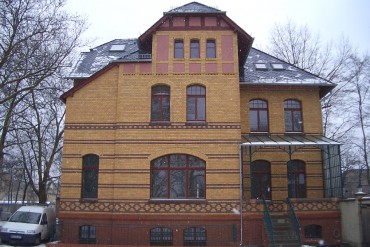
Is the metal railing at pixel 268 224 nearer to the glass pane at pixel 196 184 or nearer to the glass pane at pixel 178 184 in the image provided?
the glass pane at pixel 196 184

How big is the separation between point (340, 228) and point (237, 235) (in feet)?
15.6

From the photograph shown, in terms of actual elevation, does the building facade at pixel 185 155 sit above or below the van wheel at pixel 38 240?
above

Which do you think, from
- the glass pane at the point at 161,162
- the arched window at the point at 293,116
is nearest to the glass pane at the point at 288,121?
the arched window at the point at 293,116

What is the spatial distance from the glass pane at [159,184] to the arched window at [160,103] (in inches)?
94.6

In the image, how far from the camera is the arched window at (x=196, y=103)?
17686 millimetres

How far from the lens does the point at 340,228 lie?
1720 cm

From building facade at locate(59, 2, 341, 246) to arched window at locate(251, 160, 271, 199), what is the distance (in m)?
0.05

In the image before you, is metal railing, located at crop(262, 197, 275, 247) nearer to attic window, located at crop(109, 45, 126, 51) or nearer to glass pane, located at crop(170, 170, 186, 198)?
glass pane, located at crop(170, 170, 186, 198)

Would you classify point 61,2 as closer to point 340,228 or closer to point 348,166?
point 340,228

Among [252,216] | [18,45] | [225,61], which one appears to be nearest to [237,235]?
[252,216]

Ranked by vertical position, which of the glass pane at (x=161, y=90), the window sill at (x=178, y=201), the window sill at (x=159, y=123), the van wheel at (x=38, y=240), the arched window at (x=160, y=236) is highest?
the glass pane at (x=161, y=90)

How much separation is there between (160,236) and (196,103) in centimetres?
610

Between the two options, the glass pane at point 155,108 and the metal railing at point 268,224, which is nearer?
the metal railing at point 268,224

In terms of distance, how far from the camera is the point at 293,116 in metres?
19.9
